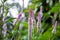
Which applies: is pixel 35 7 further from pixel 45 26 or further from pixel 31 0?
pixel 45 26

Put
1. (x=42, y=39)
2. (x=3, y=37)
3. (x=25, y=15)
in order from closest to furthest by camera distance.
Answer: (x=3, y=37)
(x=42, y=39)
(x=25, y=15)

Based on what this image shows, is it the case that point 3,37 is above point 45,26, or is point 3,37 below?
above

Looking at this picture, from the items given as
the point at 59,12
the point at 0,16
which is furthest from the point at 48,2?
the point at 0,16

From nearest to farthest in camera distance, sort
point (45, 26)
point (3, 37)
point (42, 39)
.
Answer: point (3, 37), point (42, 39), point (45, 26)

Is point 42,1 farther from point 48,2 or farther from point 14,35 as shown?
point 14,35

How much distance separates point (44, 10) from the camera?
59.1 inches

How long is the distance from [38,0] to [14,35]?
91cm

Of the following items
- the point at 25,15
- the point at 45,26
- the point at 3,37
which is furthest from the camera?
the point at 25,15

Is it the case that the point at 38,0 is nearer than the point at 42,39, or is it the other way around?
the point at 42,39

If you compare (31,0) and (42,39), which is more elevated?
(31,0)

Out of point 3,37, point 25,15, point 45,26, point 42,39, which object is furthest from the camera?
point 25,15

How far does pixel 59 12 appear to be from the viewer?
137 centimetres

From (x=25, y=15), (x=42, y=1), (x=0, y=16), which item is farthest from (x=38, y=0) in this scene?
(x=0, y=16)

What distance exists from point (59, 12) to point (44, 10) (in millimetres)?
164
